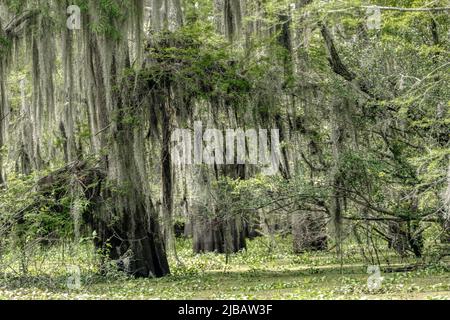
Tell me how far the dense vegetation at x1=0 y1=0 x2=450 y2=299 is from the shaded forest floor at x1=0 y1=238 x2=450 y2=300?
85mm

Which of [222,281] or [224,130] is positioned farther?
[224,130]

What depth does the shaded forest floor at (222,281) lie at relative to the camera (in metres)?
12.6

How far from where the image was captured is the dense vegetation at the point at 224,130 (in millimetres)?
15523

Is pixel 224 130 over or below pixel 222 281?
over

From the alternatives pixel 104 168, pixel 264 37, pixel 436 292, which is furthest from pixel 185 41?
pixel 436 292

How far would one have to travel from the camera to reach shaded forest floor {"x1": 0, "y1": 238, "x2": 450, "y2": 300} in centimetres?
1265

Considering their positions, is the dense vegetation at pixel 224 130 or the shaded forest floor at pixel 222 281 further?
the dense vegetation at pixel 224 130

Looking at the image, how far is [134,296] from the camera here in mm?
13172

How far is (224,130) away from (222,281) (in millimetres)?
2707

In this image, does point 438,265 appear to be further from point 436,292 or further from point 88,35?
point 88,35

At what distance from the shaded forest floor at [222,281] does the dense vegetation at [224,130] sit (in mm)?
85

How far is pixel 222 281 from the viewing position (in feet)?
52.0

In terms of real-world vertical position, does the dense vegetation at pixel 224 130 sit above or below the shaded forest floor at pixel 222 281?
above
